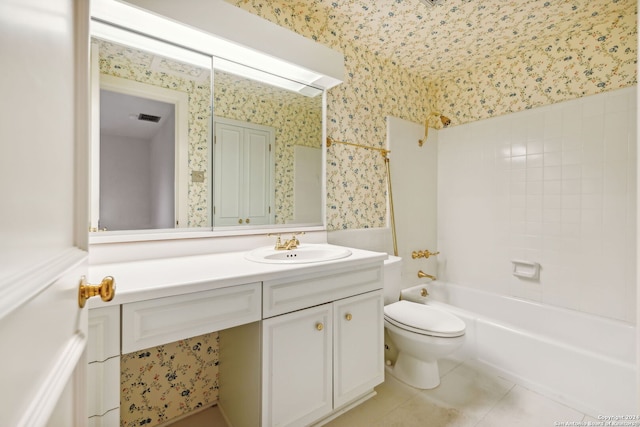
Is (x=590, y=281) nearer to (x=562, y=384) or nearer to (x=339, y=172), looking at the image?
(x=562, y=384)

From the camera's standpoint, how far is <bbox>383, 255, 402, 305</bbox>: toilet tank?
2.01 meters

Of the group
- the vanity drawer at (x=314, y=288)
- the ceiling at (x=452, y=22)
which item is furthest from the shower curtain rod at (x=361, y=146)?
the vanity drawer at (x=314, y=288)

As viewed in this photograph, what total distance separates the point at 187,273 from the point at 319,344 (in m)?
0.67

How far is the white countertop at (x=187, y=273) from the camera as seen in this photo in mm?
921

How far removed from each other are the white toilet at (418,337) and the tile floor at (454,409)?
76mm

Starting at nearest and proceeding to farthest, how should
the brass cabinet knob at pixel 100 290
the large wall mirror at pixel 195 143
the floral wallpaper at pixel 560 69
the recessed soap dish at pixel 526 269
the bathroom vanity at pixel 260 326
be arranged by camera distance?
the brass cabinet knob at pixel 100 290 < the bathroom vanity at pixel 260 326 < the large wall mirror at pixel 195 143 < the floral wallpaper at pixel 560 69 < the recessed soap dish at pixel 526 269

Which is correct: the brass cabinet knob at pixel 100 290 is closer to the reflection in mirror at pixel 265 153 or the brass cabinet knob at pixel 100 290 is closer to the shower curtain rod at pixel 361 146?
the reflection in mirror at pixel 265 153

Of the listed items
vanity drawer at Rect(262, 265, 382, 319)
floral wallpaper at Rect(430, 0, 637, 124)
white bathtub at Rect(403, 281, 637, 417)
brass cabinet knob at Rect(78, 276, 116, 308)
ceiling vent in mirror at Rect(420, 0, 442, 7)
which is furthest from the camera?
floral wallpaper at Rect(430, 0, 637, 124)

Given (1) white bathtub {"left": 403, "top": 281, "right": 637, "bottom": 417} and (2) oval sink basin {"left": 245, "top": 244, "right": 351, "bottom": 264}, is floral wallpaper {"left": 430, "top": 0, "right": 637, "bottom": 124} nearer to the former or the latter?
(1) white bathtub {"left": 403, "top": 281, "right": 637, "bottom": 417}

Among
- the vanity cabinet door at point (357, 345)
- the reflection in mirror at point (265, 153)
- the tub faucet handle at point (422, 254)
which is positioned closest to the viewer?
the vanity cabinet door at point (357, 345)

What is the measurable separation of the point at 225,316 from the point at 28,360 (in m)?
0.79

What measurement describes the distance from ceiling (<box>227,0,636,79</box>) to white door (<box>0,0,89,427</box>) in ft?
4.95

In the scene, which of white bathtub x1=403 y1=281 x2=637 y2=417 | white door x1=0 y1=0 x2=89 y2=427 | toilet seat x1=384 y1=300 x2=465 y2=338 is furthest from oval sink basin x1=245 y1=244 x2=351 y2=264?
white bathtub x1=403 y1=281 x2=637 y2=417

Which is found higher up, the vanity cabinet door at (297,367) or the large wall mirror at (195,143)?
the large wall mirror at (195,143)
